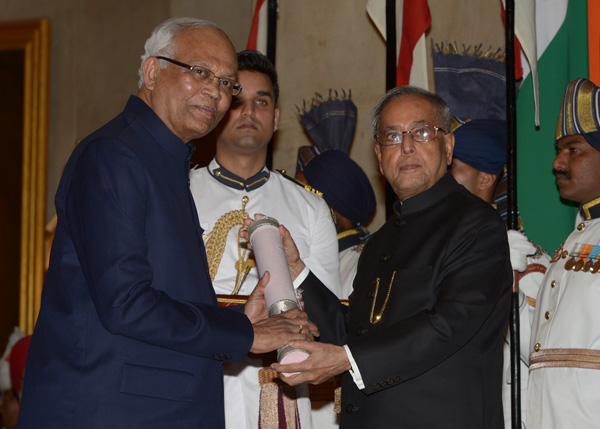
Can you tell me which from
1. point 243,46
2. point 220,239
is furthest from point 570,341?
point 243,46

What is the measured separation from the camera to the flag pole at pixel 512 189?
3652mm

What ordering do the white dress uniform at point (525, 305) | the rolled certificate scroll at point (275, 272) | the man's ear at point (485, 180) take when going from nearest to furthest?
the rolled certificate scroll at point (275, 272) → the white dress uniform at point (525, 305) → the man's ear at point (485, 180)

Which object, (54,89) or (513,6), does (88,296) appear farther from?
(54,89)

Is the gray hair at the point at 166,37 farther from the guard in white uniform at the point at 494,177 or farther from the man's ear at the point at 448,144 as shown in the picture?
the guard in white uniform at the point at 494,177

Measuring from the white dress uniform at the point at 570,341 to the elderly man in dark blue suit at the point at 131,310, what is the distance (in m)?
1.32

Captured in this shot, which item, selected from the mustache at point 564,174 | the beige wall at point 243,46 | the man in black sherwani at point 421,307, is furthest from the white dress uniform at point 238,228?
the beige wall at point 243,46

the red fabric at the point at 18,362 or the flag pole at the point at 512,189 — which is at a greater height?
the flag pole at the point at 512,189

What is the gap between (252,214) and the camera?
3736mm

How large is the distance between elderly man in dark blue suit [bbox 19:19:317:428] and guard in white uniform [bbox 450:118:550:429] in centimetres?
178

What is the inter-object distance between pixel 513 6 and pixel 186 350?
2.54 m

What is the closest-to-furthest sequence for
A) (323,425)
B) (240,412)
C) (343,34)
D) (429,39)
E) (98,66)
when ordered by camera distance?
(240,412)
(323,425)
(429,39)
(343,34)
(98,66)

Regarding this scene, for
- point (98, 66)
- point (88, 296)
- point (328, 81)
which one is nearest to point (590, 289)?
point (88, 296)

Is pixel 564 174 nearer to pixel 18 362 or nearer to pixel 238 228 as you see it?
pixel 238 228

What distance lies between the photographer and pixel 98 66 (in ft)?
23.0
